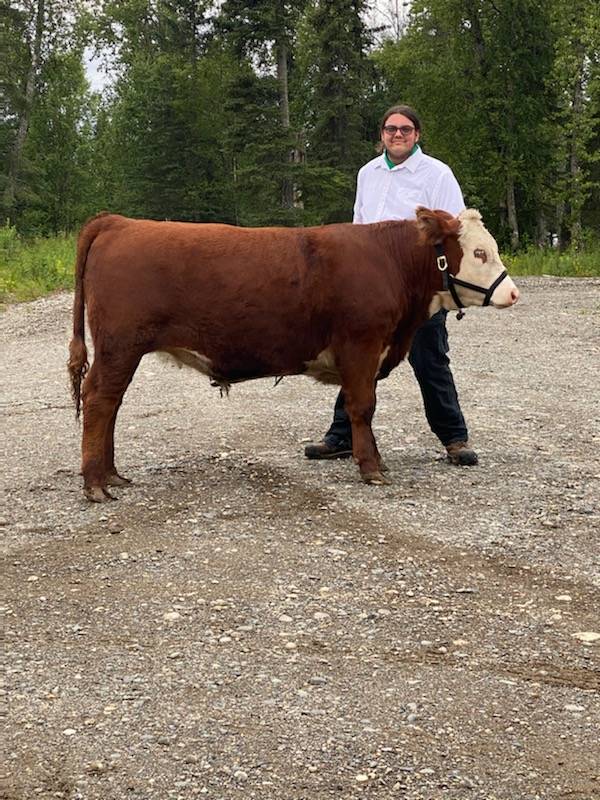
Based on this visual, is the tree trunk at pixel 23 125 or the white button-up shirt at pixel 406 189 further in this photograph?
the tree trunk at pixel 23 125

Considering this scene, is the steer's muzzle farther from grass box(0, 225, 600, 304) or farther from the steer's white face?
grass box(0, 225, 600, 304)

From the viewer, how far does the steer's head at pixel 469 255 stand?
6844 mm

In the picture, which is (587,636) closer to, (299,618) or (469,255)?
(299,618)

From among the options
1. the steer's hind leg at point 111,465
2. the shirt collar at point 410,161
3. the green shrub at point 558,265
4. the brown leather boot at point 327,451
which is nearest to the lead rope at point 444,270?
the shirt collar at point 410,161

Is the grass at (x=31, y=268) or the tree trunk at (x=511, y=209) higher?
the tree trunk at (x=511, y=209)

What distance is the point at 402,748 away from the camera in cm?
346

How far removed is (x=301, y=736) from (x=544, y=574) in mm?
2049

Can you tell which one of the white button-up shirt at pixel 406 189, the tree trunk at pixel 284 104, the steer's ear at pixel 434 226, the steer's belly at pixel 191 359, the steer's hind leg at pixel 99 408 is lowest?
the steer's hind leg at pixel 99 408

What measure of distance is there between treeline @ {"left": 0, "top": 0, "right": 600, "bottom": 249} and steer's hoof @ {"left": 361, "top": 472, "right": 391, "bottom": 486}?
27.6m

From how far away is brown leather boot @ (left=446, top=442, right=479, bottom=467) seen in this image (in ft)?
24.1

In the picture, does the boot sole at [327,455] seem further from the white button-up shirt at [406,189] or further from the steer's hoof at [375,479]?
the white button-up shirt at [406,189]

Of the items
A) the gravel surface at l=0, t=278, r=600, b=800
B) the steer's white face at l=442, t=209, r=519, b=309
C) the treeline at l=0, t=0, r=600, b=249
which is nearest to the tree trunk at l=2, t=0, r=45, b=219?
the treeline at l=0, t=0, r=600, b=249

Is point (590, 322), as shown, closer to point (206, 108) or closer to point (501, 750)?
point (501, 750)

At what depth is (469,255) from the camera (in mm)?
6875
